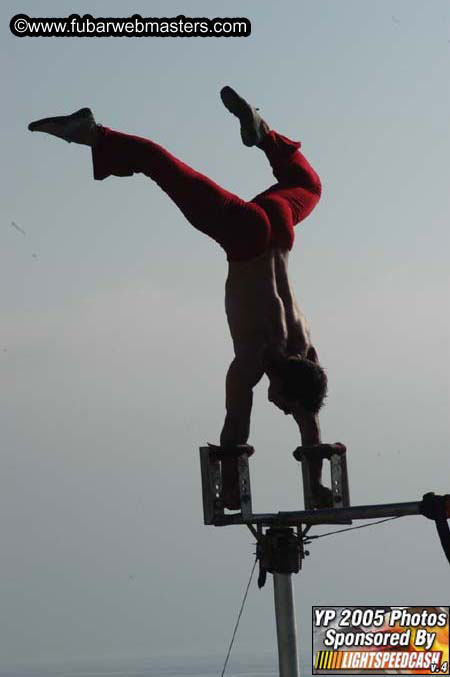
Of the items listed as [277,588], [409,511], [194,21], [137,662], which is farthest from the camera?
[137,662]

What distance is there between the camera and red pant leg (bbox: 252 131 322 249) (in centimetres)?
1231

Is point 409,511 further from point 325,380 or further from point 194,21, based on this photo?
point 194,21

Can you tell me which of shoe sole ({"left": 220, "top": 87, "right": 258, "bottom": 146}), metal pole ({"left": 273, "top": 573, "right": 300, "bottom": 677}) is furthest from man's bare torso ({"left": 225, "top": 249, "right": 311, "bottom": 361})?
metal pole ({"left": 273, "top": 573, "right": 300, "bottom": 677})

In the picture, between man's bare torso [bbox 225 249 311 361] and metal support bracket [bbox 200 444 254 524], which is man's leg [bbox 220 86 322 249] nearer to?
man's bare torso [bbox 225 249 311 361]

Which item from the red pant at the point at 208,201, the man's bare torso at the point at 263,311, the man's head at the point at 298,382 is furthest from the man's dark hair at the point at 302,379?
the red pant at the point at 208,201

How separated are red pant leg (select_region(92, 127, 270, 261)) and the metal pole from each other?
2.30 m

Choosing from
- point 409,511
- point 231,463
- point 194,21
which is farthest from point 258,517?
point 194,21

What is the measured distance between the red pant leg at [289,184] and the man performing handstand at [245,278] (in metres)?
0.05

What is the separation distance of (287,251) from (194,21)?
11.3 ft

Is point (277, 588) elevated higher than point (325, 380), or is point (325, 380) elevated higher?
point (325, 380)

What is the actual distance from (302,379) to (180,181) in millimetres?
1623

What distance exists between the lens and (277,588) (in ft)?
38.3

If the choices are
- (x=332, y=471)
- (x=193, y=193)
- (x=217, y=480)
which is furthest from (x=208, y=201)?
(x=332, y=471)

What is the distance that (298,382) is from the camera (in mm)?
11867
